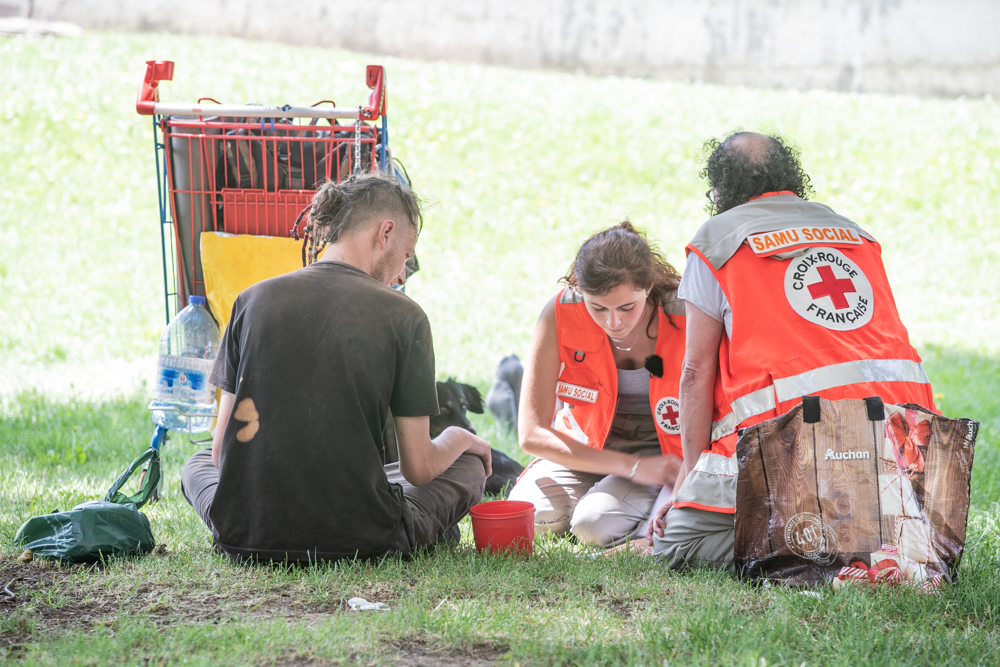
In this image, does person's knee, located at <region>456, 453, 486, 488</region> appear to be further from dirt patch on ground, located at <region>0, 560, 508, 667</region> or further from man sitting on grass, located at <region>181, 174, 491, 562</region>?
dirt patch on ground, located at <region>0, 560, 508, 667</region>

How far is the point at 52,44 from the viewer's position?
51.0 feet

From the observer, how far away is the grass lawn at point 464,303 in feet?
7.93

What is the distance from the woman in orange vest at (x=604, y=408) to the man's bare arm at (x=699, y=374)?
1.46 feet

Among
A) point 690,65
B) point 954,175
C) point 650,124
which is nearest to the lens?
point 954,175

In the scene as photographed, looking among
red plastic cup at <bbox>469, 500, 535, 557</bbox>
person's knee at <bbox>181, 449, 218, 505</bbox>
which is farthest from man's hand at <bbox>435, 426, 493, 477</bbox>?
person's knee at <bbox>181, 449, 218, 505</bbox>

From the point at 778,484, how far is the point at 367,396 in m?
1.32

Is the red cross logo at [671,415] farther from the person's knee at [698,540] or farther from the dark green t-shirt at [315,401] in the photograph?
the dark green t-shirt at [315,401]

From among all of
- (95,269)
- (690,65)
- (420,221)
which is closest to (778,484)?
(420,221)

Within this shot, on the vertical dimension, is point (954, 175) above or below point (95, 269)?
above

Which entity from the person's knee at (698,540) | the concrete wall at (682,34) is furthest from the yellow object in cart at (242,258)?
the concrete wall at (682,34)

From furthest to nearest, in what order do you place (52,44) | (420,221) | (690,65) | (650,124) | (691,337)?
(690,65), (52,44), (650,124), (420,221), (691,337)

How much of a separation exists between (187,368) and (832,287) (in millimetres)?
2584

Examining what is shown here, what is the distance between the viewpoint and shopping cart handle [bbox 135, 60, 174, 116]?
376 centimetres

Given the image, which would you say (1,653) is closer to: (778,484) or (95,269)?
(778,484)
